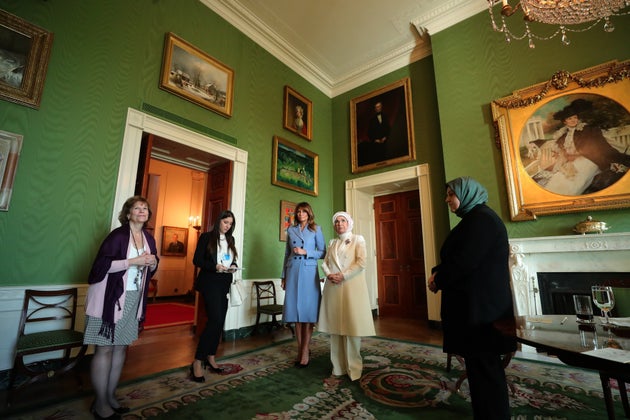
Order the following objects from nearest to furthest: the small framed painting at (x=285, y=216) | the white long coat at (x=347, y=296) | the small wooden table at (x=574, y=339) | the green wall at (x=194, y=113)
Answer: the small wooden table at (x=574, y=339) < the white long coat at (x=347, y=296) < the green wall at (x=194, y=113) < the small framed painting at (x=285, y=216)

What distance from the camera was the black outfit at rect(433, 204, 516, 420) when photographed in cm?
140

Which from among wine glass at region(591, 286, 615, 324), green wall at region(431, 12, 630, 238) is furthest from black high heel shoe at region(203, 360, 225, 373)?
green wall at region(431, 12, 630, 238)

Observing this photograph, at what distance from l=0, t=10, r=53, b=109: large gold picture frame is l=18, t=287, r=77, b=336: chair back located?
179 centimetres

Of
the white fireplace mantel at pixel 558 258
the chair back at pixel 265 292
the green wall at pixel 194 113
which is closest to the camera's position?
the green wall at pixel 194 113

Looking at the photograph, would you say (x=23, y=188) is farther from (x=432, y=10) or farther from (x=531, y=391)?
(x=432, y=10)

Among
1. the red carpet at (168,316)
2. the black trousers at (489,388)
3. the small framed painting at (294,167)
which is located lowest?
the red carpet at (168,316)

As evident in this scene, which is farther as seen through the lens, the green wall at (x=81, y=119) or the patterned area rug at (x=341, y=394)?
the green wall at (x=81, y=119)

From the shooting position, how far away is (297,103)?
5926 mm

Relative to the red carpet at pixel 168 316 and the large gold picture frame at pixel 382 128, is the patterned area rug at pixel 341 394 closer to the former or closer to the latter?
the red carpet at pixel 168 316

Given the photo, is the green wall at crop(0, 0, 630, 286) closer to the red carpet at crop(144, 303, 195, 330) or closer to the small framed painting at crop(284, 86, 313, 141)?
the small framed painting at crop(284, 86, 313, 141)

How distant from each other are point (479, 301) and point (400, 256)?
184 inches

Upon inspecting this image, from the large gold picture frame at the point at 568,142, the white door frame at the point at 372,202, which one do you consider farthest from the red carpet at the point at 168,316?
the large gold picture frame at the point at 568,142

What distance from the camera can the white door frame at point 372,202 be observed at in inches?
199

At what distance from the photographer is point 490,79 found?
4.43 m
